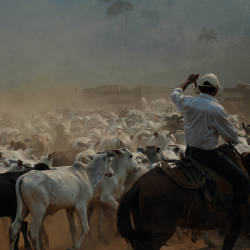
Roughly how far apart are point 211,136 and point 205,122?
0.21m

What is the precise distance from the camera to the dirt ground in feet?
30.9

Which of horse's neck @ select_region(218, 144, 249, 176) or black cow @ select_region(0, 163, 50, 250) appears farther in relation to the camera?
black cow @ select_region(0, 163, 50, 250)

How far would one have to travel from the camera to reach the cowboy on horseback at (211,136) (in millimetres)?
5840

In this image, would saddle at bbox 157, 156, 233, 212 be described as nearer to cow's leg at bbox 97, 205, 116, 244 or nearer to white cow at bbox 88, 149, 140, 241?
white cow at bbox 88, 149, 140, 241

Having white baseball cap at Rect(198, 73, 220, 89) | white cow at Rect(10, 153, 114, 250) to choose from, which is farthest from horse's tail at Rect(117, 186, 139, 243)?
white cow at Rect(10, 153, 114, 250)

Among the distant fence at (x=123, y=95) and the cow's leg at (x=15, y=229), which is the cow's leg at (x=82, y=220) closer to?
the cow's leg at (x=15, y=229)

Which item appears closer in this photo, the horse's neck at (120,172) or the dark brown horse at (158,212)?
the dark brown horse at (158,212)

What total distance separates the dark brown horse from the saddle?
2.6 inches

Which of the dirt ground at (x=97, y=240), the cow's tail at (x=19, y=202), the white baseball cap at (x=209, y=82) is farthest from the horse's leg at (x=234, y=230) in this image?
the cow's tail at (x=19, y=202)

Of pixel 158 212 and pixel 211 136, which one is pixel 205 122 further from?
pixel 158 212

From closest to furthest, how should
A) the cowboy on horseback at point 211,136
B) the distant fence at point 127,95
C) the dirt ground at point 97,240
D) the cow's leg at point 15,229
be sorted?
1. the cowboy on horseback at point 211,136
2. the cow's leg at point 15,229
3. the dirt ground at point 97,240
4. the distant fence at point 127,95

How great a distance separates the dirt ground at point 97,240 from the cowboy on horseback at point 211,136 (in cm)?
343

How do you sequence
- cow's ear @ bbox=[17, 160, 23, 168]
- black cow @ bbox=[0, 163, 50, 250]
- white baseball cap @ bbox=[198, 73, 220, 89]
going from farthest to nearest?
1. cow's ear @ bbox=[17, 160, 23, 168]
2. black cow @ bbox=[0, 163, 50, 250]
3. white baseball cap @ bbox=[198, 73, 220, 89]

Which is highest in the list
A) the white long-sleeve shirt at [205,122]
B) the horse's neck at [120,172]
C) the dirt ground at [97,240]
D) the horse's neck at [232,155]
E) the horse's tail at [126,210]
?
the white long-sleeve shirt at [205,122]
